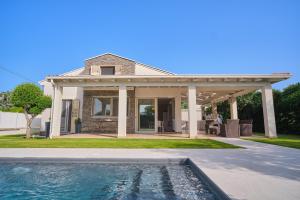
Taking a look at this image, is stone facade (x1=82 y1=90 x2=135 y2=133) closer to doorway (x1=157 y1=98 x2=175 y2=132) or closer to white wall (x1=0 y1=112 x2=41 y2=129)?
doorway (x1=157 y1=98 x2=175 y2=132)

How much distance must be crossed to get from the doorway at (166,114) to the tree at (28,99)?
8297 mm

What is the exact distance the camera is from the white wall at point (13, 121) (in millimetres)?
22095

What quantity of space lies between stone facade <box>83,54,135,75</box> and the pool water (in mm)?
11589

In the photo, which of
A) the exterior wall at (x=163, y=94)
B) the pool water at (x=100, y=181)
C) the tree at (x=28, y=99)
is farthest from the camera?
the exterior wall at (x=163, y=94)

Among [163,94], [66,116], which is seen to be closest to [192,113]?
[163,94]

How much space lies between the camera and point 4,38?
81.4 feet

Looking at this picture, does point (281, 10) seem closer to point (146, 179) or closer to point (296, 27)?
point (296, 27)

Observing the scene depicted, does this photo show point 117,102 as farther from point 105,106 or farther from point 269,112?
point 269,112

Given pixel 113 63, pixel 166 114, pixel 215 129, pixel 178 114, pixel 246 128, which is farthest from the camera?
pixel 113 63

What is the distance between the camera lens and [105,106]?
1516 centimetres

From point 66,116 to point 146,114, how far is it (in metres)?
6.46

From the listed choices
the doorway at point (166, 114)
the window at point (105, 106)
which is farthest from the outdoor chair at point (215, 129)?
the window at point (105, 106)

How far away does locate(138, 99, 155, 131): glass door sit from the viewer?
15.1 meters

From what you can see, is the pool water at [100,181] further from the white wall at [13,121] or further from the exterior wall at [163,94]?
the white wall at [13,121]
